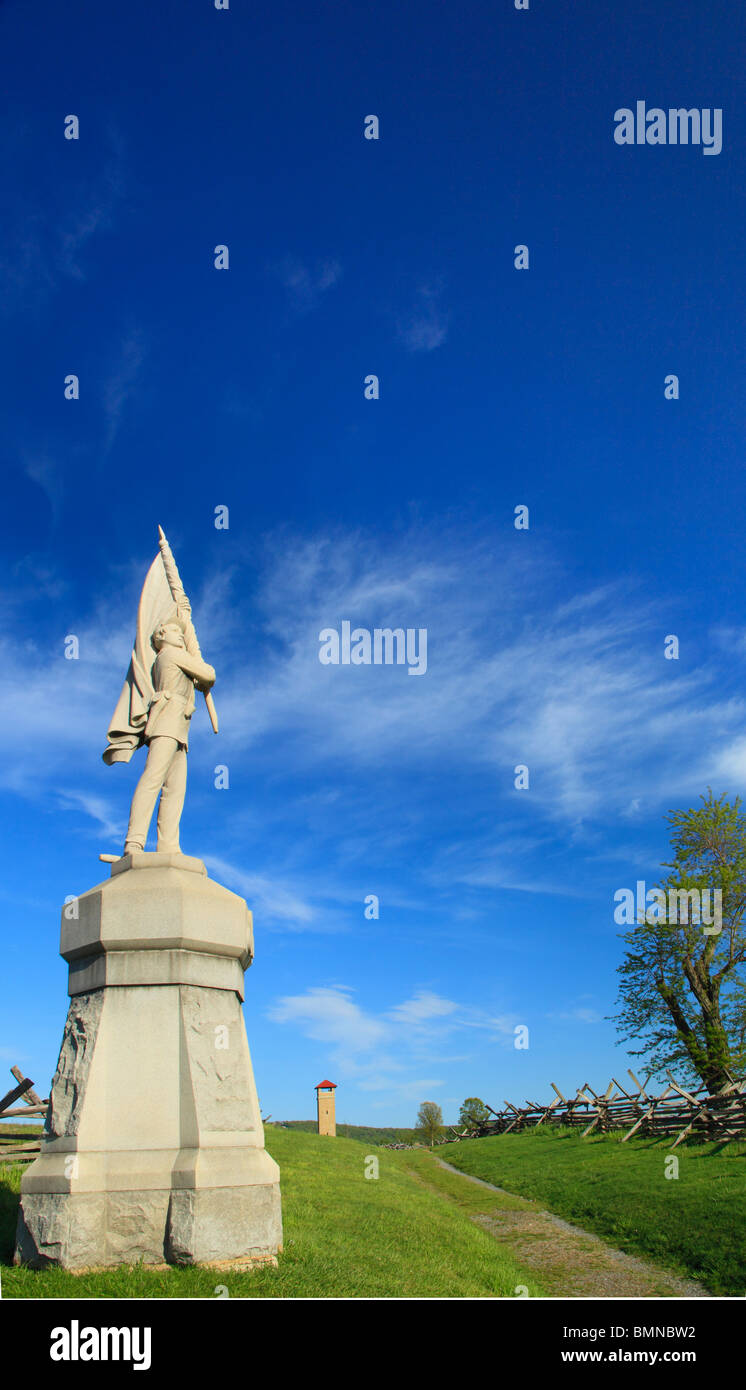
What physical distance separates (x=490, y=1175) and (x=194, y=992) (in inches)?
828

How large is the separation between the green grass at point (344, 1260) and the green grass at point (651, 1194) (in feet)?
7.65

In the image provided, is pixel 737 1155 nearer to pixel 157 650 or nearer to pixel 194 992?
pixel 194 992

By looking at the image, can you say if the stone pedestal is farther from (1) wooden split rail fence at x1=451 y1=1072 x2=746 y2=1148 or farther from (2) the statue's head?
(1) wooden split rail fence at x1=451 y1=1072 x2=746 y2=1148

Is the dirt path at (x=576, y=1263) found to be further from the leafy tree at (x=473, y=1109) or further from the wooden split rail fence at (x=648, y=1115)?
the leafy tree at (x=473, y=1109)

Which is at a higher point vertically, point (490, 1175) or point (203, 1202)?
point (203, 1202)

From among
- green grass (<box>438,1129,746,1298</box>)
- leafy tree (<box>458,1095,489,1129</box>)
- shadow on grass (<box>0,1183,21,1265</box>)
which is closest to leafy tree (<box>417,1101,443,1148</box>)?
leafy tree (<box>458,1095,489,1129</box>)

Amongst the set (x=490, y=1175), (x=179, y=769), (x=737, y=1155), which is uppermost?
(x=179, y=769)

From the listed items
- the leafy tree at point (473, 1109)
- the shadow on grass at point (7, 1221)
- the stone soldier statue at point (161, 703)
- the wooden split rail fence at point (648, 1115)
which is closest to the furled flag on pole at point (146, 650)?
the stone soldier statue at point (161, 703)

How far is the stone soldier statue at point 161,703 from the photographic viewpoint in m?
8.85

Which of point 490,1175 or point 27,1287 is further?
point 490,1175

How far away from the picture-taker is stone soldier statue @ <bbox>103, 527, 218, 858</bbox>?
885 cm

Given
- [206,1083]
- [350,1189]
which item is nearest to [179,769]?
[206,1083]

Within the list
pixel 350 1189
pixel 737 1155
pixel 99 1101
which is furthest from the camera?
pixel 737 1155

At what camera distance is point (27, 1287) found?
6363 mm
